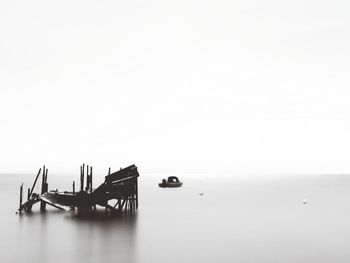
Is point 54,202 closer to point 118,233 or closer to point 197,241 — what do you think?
point 118,233

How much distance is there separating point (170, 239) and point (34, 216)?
17476 mm

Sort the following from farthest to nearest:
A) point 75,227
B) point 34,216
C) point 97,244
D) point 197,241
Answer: point 34,216 < point 75,227 < point 197,241 < point 97,244

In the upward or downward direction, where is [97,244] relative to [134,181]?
downward

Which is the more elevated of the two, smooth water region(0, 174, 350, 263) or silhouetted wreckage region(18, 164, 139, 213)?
silhouetted wreckage region(18, 164, 139, 213)

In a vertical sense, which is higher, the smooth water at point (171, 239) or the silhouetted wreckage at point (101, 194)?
the silhouetted wreckage at point (101, 194)

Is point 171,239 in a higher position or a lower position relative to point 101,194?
lower

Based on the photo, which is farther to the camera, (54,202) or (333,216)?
(333,216)

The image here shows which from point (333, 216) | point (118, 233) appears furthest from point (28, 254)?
point (333, 216)

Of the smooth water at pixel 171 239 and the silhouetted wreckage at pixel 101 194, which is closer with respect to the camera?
the smooth water at pixel 171 239

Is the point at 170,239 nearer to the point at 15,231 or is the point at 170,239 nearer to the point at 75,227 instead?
the point at 75,227

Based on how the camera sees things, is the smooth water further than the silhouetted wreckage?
No

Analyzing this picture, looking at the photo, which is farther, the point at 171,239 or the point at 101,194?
the point at 101,194

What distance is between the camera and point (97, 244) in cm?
2420

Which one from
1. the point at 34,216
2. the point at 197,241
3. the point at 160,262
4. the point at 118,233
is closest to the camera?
the point at 160,262
